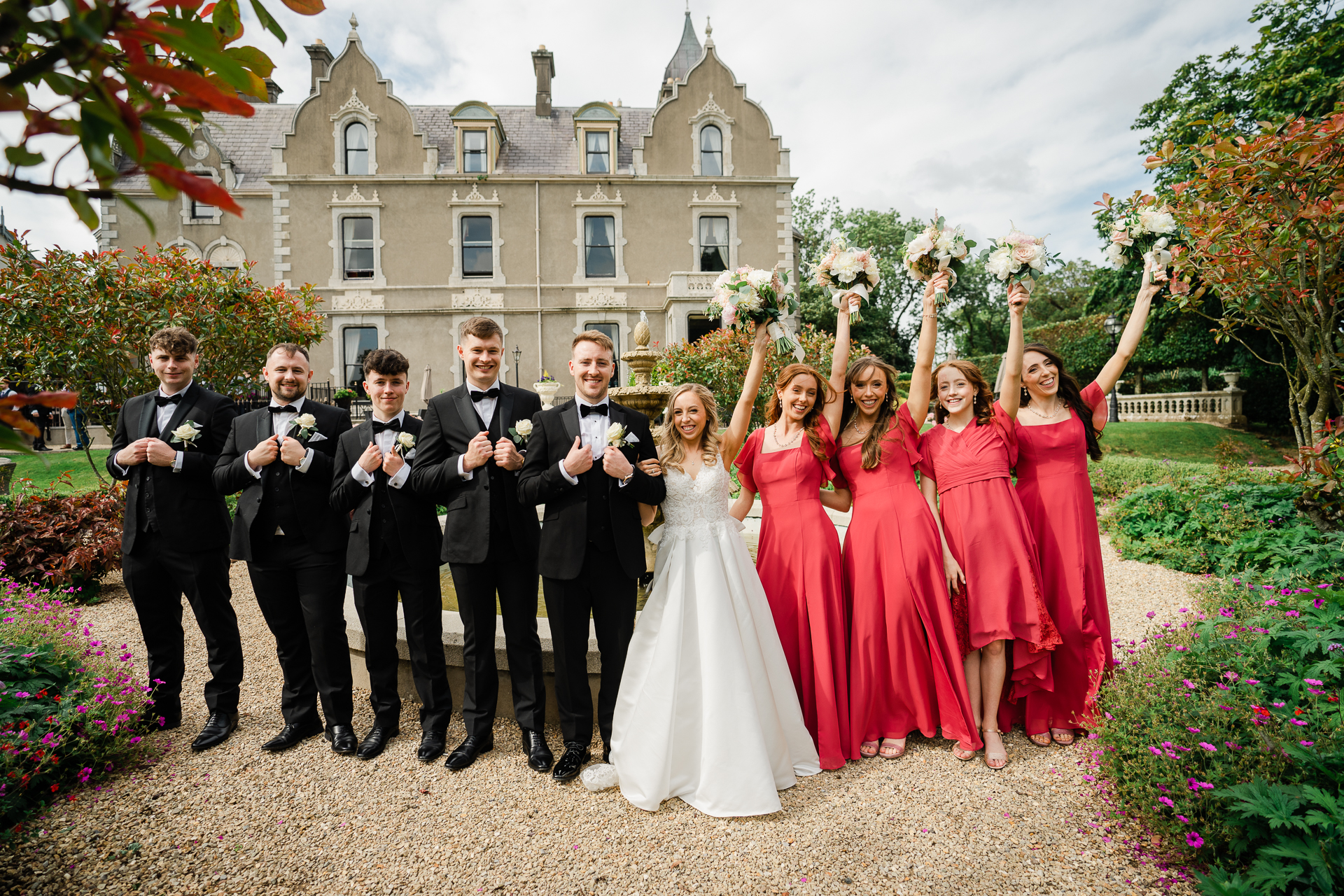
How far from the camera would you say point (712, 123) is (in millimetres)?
22141

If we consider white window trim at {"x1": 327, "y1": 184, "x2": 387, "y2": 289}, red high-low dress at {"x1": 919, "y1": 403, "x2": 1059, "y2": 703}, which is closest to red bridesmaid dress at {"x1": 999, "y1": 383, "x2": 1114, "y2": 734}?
red high-low dress at {"x1": 919, "y1": 403, "x2": 1059, "y2": 703}

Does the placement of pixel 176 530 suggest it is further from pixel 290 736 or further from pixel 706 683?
pixel 706 683

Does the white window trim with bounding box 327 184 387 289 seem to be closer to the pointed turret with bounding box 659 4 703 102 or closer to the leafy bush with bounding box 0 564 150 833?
the pointed turret with bounding box 659 4 703 102

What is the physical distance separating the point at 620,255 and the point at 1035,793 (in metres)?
21.0

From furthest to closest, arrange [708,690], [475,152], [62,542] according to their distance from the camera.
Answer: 1. [475,152]
2. [62,542]
3. [708,690]

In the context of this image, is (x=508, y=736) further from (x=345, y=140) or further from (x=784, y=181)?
(x=345, y=140)

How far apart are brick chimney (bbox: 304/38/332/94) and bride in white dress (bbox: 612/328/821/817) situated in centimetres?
2685

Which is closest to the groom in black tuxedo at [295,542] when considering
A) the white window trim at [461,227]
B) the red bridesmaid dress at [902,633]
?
the red bridesmaid dress at [902,633]

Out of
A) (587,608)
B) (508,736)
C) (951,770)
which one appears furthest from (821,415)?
(508,736)

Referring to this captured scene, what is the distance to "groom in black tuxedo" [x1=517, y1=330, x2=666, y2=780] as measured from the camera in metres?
3.55

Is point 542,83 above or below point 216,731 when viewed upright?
above

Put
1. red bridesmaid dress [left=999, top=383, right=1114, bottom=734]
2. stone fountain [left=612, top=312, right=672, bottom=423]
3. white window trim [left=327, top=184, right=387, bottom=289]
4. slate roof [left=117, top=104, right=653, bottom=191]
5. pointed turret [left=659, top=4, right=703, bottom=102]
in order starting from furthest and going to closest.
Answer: pointed turret [left=659, top=4, right=703, bottom=102], slate roof [left=117, top=104, right=653, bottom=191], white window trim [left=327, top=184, right=387, bottom=289], stone fountain [left=612, top=312, right=672, bottom=423], red bridesmaid dress [left=999, top=383, right=1114, bottom=734]

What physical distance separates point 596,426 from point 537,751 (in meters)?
1.89

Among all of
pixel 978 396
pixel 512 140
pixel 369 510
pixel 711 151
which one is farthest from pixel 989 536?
pixel 512 140
